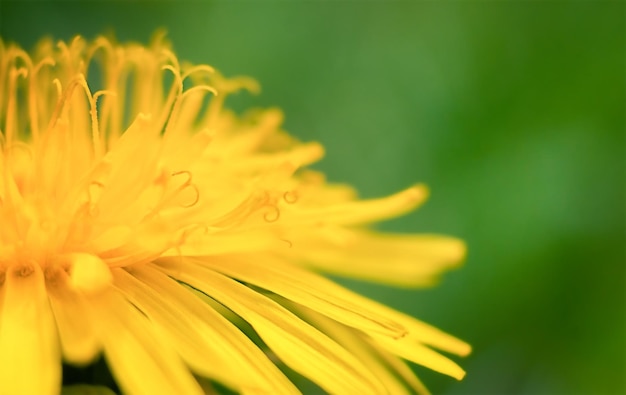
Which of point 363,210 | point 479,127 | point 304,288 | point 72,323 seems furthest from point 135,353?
point 479,127

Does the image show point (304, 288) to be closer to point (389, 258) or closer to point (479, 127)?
point (389, 258)

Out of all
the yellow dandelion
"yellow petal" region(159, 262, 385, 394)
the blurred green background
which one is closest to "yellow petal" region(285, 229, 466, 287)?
the yellow dandelion

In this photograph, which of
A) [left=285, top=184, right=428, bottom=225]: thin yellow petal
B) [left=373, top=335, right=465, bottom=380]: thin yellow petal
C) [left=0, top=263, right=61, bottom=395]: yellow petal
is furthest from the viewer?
[left=285, top=184, right=428, bottom=225]: thin yellow petal

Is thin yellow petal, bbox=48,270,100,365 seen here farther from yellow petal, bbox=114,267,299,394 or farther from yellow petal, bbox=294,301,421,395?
yellow petal, bbox=294,301,421,395

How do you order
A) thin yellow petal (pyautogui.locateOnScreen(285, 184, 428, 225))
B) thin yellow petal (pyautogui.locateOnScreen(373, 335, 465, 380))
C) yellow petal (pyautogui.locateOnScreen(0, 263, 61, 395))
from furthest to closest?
thin yellow petal (pyautogui.locateOnScreen(285, 184, 428, 225))
thin yellow petal (pyautogui.locateOnScreen(373, 335, 465, 380))
yellow petal (pyautogui.locateOnScreen(0, 263, 61, 395))

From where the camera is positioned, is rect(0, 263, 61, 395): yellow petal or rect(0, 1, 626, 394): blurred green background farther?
rect(0, 1, 626, 394): blurred green background
